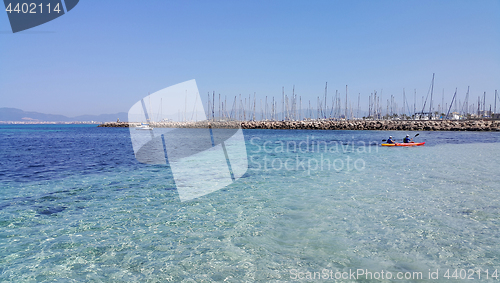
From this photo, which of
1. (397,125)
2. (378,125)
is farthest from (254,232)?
(378,125)

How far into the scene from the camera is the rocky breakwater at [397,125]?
6925 cm

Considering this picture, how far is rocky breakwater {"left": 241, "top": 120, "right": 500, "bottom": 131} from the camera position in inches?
2726

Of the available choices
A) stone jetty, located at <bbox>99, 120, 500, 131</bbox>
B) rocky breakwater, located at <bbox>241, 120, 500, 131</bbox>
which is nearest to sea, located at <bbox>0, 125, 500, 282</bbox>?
rocky breakwater, located at <bbox>241, 120, 500, 131</bbox>

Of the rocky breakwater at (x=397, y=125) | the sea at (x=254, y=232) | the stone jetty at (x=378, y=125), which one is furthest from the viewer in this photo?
the stone jetty at (x=378, y=125)

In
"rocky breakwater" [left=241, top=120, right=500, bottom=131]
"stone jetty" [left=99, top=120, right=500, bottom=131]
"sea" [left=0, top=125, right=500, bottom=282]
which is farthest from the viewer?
"stone jetty" [left=99, top=120, right=500, bottom=131]

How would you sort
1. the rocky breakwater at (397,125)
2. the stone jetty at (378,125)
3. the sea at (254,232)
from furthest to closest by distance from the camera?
the stone jetty at (378,125) < the rocky breakwater at (397,125) < the sea at (254,232)

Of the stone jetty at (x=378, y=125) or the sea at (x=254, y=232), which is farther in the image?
the stone jetty at (x=378, y=125)

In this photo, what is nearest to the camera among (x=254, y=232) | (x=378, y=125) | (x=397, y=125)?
(x=254, y=232)

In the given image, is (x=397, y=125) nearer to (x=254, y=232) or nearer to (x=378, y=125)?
(x=378, y=125)

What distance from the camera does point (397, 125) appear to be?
261 feet

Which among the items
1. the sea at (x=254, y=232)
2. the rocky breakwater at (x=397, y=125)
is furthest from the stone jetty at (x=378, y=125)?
the sea at (x=254, y=232)

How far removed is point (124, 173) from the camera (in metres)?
16.2

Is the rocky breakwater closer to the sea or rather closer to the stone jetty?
the stone jetty

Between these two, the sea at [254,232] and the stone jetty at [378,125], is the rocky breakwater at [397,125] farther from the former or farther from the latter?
the sea at [254,232]
